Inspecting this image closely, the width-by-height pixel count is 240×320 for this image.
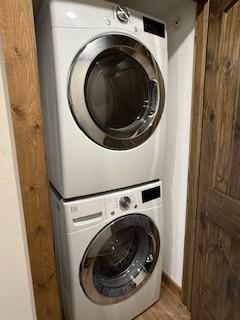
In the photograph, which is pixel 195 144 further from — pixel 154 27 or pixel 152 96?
pixel 154 27

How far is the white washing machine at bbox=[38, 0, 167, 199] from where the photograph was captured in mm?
930

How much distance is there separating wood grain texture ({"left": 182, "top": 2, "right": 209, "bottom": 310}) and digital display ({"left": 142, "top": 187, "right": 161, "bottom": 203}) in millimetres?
198

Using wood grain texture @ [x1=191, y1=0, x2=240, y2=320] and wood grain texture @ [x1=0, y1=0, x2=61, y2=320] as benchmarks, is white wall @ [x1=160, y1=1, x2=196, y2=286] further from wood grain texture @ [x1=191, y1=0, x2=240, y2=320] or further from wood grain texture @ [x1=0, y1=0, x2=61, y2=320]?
wood grain texture @ [x1=0, y1=0, x2=61, y2=320]

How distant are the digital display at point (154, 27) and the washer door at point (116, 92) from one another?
12 cm

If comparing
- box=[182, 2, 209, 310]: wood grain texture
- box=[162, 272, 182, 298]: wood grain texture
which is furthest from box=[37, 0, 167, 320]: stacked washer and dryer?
box=[162, 272, 182, 298]: wood grain texture

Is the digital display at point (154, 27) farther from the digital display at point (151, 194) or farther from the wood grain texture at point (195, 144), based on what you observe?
the digital display at point (151, 194)

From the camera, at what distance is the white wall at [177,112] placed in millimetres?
1271

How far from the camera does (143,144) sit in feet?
3.92

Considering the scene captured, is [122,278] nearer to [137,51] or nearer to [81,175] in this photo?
[81,175]

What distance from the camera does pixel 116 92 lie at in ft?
3.72

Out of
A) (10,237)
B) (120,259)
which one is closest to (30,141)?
(10,237)

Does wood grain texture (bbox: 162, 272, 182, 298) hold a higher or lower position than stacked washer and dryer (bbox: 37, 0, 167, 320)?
lower

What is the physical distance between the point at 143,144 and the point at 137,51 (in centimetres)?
46

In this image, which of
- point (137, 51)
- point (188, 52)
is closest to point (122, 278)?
point (137, 51)
